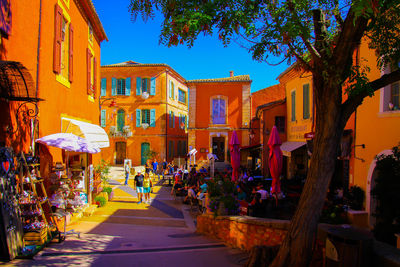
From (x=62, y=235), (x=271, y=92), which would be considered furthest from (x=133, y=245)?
(x=271, y=92)

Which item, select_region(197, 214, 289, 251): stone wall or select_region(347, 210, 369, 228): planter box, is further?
select_region(347, 210, 369, 228): planter box

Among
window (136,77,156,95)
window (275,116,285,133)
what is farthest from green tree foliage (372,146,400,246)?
window (136,77,156,95)

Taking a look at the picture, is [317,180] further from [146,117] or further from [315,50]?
[146,117]

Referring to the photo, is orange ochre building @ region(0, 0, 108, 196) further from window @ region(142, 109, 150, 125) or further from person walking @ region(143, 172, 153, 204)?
window @ region(142, 109, 150, 125)

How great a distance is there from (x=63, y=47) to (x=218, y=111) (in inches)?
663

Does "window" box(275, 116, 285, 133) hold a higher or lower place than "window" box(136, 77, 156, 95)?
lower

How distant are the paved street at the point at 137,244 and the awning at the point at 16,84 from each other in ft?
10.1

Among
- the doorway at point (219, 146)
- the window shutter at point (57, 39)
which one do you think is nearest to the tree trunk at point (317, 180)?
the window shutter at point (57, 39)

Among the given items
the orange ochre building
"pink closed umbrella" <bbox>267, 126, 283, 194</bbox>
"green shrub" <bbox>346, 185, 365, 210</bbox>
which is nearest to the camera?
the orange ochre building

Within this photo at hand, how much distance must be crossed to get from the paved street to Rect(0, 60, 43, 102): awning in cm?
307

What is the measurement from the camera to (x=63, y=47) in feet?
Result: 29.4

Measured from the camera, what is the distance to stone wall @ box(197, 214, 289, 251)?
599 centimetres

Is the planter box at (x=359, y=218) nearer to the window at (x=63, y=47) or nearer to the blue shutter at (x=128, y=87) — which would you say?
the window at (x=63, y=47)

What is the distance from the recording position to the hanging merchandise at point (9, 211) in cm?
488
